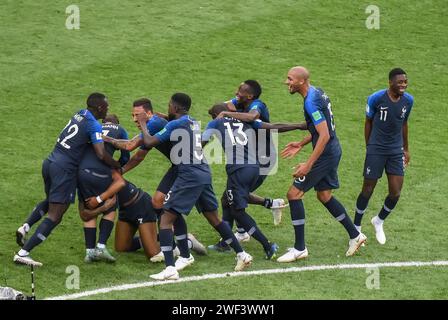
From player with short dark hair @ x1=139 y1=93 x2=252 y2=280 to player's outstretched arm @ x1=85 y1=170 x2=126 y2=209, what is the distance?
0.74 m

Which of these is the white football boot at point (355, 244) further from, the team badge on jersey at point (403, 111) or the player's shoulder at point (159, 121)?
the player's shoulder at point (159, 121)

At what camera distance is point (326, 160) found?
528 inches

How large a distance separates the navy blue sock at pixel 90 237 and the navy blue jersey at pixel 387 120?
3758mm

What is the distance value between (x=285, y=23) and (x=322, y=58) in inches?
59.0

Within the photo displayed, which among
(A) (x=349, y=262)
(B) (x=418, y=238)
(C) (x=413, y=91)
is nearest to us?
(A) (x=349, y=262)

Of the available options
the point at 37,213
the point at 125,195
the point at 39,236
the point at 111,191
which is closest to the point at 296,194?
the point at 125,195

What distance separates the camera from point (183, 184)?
12898mm

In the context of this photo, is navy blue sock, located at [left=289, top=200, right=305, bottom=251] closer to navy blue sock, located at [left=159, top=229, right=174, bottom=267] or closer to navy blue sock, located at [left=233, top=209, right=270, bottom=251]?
navy blue sock, located at [left=233, top=209, right=270, bottom=251]

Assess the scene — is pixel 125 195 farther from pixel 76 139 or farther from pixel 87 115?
pixel 87 115

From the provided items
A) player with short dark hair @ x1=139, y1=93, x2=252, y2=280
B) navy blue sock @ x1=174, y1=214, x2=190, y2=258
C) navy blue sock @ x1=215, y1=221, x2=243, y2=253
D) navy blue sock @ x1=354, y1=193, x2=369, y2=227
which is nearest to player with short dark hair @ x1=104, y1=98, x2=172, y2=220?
player with short dark hair @ x1=139, y1=93, x2=252, y2=280

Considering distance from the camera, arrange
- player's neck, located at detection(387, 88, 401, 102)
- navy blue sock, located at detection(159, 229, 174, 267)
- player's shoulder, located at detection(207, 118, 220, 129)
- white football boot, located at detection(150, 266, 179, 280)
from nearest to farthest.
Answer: white football boot, located at detection(150, 266, 179, 280)
navy blue sock, located at detection(159, 229, 174, 267)
player's shoulder, located at detection(207, 118, 220, 129)
player's neck, located at detection(387, 88, 401, 102)

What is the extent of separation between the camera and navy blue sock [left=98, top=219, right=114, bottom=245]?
13469 millimetres

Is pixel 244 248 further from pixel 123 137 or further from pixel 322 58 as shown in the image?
pixel 322 58
